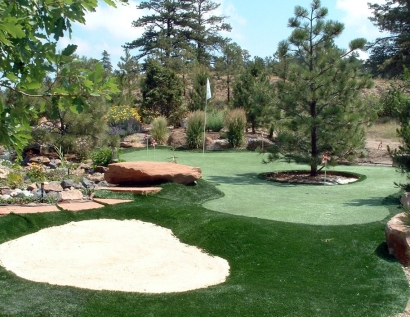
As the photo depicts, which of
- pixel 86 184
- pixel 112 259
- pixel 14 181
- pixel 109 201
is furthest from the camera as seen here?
pixel 86 184

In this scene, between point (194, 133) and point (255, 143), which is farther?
point (194, 133)

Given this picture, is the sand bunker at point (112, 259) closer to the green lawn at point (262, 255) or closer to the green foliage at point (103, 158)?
the green lawn at point (262, 255)

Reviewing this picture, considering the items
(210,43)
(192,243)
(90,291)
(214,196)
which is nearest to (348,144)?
(214,196)

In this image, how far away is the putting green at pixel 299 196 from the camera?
7.15 m

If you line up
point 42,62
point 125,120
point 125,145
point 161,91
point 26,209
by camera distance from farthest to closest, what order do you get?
point 161,91 → point 125,120 → point 125,145 → point 26,209 → point 42,62

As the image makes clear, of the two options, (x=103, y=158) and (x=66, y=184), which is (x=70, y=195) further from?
(x=103, y=158)

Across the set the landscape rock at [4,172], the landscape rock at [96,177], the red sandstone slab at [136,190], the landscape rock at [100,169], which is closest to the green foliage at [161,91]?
the landscape rock at [100,169]

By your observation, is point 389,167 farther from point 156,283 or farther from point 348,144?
point 156,283

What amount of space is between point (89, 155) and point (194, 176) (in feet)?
15.4

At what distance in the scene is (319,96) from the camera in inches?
427

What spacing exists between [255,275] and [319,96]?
21.3 ft

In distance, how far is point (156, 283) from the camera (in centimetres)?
500

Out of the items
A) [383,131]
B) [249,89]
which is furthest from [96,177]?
[383,131]

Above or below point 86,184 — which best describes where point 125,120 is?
above
